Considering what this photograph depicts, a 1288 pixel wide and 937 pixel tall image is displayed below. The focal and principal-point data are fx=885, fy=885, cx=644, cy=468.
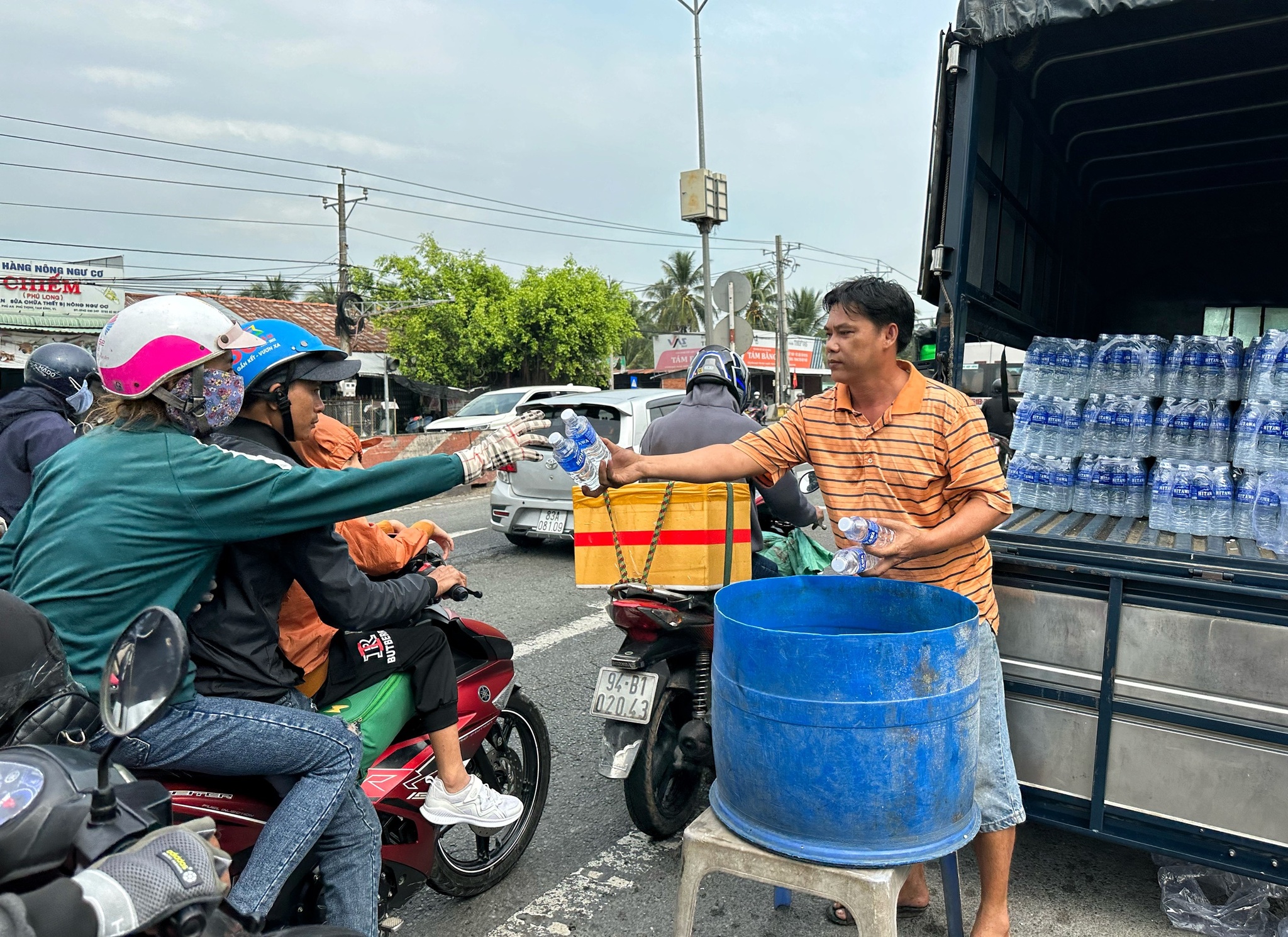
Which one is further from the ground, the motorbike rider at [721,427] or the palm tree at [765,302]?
the palm tree at [765,302]

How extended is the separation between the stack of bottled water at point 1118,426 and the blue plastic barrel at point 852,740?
269cm

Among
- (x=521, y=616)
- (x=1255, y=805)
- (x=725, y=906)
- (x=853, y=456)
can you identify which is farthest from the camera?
(x=521, y=616)

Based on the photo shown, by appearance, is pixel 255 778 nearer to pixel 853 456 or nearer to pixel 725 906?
pixel 725 906

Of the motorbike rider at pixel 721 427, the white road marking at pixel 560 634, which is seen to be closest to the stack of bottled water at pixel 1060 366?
the motorbike rider at pixel 721 427

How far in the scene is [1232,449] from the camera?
3.98 metres

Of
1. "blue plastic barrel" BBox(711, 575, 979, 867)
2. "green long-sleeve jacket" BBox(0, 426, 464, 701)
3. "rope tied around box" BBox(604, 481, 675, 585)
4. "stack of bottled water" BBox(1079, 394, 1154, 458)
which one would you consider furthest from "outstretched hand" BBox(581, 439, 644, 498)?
"stack of bottled water" BBox(1079, 394, 1154, 458)

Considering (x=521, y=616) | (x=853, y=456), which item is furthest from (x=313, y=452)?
(x=521, y=616)

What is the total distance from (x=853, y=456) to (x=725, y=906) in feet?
5.24

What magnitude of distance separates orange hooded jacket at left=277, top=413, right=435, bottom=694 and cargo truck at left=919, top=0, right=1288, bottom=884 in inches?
79.9

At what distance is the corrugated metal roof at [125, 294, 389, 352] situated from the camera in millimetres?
30386

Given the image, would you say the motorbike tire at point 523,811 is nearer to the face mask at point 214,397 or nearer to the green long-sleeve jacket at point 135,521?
the green long-sleeve jacket at point 135,521

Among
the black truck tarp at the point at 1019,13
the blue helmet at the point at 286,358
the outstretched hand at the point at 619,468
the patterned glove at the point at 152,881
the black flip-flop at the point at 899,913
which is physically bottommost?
the black flip-flop at the point at 899,913

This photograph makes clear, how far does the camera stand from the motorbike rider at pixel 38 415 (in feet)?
14.6

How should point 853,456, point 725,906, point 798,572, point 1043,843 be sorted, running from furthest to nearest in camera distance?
point 798,572, point 1043,843, point 725,906, point 853,456
